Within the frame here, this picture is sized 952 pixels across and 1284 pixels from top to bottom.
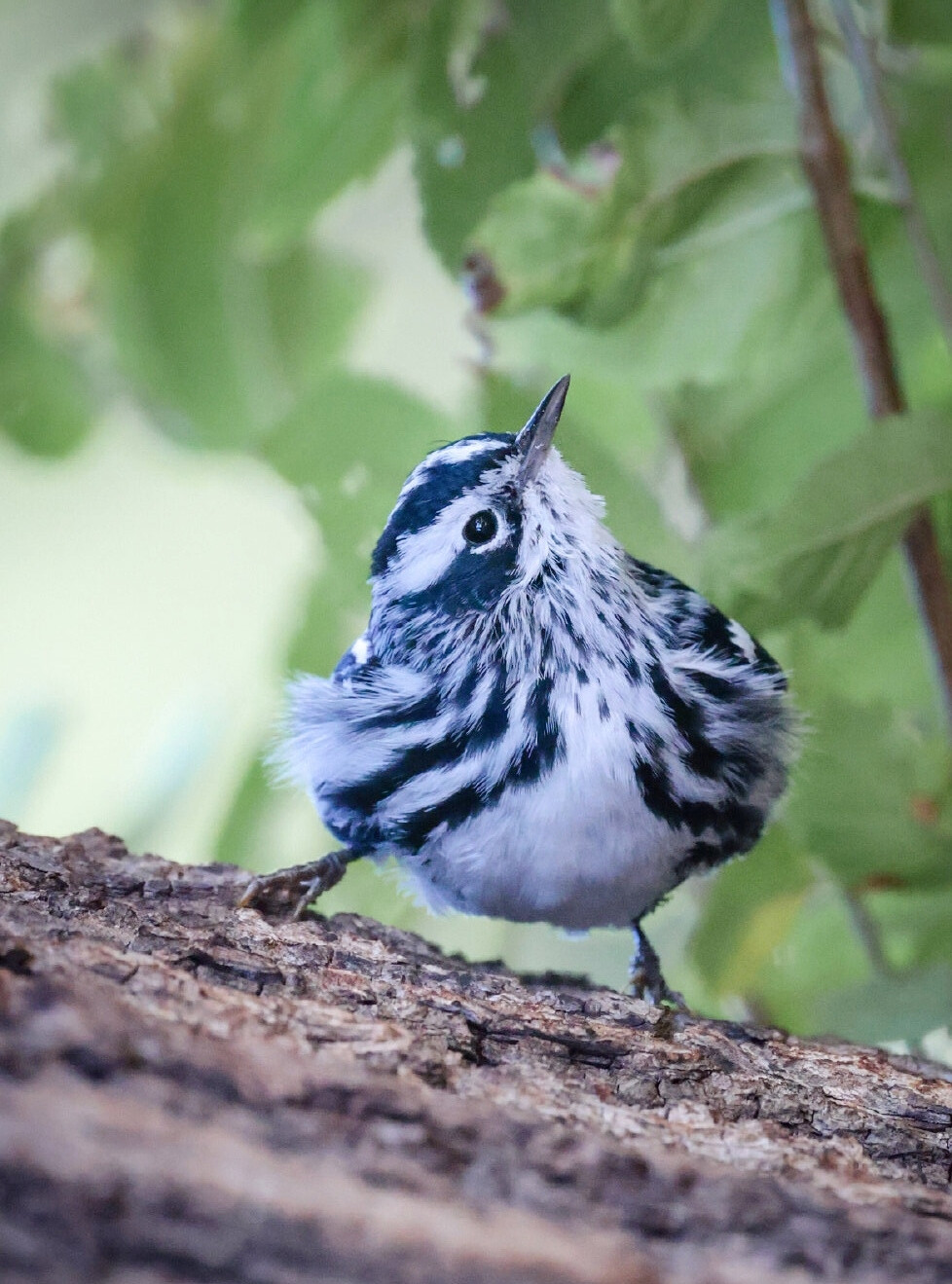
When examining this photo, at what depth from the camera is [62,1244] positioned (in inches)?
14.9

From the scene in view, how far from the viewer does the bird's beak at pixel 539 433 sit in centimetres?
76

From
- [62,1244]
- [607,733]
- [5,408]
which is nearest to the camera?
[62,1244]

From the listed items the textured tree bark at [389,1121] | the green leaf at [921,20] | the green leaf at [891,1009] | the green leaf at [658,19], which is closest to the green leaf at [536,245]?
the green leaf at [658,19]

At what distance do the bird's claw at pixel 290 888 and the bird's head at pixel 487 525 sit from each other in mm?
193

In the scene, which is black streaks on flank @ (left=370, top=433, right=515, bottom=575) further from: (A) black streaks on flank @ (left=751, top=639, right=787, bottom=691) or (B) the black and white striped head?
(A) black streaks on flank @ (left=751, top=639, right=787, bottom=691)

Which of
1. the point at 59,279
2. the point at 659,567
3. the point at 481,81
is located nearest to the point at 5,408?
the point at 59,279

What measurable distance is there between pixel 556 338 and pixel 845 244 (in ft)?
0.74

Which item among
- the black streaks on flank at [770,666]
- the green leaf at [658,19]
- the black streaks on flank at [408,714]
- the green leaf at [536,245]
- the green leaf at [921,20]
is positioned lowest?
the black streaks on flank at [408,714]

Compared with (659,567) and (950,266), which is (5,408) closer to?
(659,567)

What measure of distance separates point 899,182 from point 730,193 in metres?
0.13

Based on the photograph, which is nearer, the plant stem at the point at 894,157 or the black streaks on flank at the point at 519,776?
the black streaks on flank at the point at 519,776

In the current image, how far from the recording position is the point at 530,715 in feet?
2.54

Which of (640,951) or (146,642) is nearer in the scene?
(640,951)

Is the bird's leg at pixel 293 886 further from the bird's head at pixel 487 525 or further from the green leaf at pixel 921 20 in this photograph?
the green leaf at pixel 921 20
